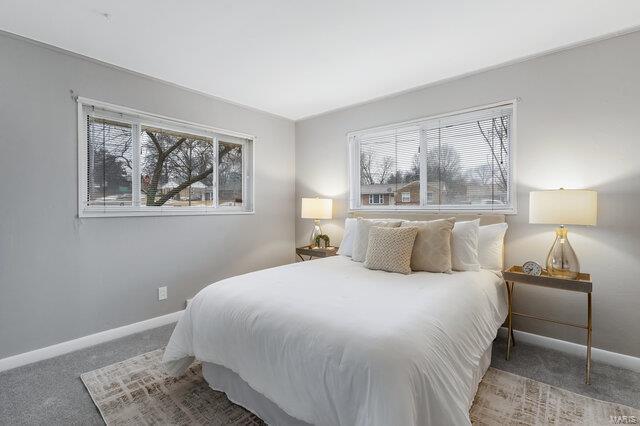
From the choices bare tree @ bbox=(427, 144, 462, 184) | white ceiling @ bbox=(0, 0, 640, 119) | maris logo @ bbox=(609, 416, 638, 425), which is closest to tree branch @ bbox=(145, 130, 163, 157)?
white ceiling @ bbox=(0, 0, 640, 119)

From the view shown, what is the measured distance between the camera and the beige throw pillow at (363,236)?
2.81 m

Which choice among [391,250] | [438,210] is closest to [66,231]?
[391,250]

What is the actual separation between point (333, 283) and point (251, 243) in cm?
205

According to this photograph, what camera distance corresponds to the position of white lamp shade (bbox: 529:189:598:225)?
209cm

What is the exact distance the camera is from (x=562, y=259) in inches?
88.9

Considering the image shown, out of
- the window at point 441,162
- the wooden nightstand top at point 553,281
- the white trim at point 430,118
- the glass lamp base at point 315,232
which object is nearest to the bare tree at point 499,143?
the window at point 441,162

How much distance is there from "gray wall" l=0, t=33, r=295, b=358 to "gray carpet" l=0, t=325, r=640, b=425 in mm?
280

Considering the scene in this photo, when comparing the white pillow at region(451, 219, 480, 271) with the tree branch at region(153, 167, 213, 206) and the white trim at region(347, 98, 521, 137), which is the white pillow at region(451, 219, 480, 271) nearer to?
the white trim at region(347, 98, 521, 137)

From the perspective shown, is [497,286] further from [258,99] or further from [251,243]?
[258,99]

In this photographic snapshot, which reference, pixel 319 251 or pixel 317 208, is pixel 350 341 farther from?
pixel 317 208

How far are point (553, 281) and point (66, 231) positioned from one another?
3.73m

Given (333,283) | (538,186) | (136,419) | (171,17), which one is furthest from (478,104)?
(136,419)

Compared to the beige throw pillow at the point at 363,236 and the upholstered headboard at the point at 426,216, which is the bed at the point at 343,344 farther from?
the upholstered headboard at the point at 426,216

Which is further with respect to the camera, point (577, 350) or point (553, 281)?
point (577, 350)
